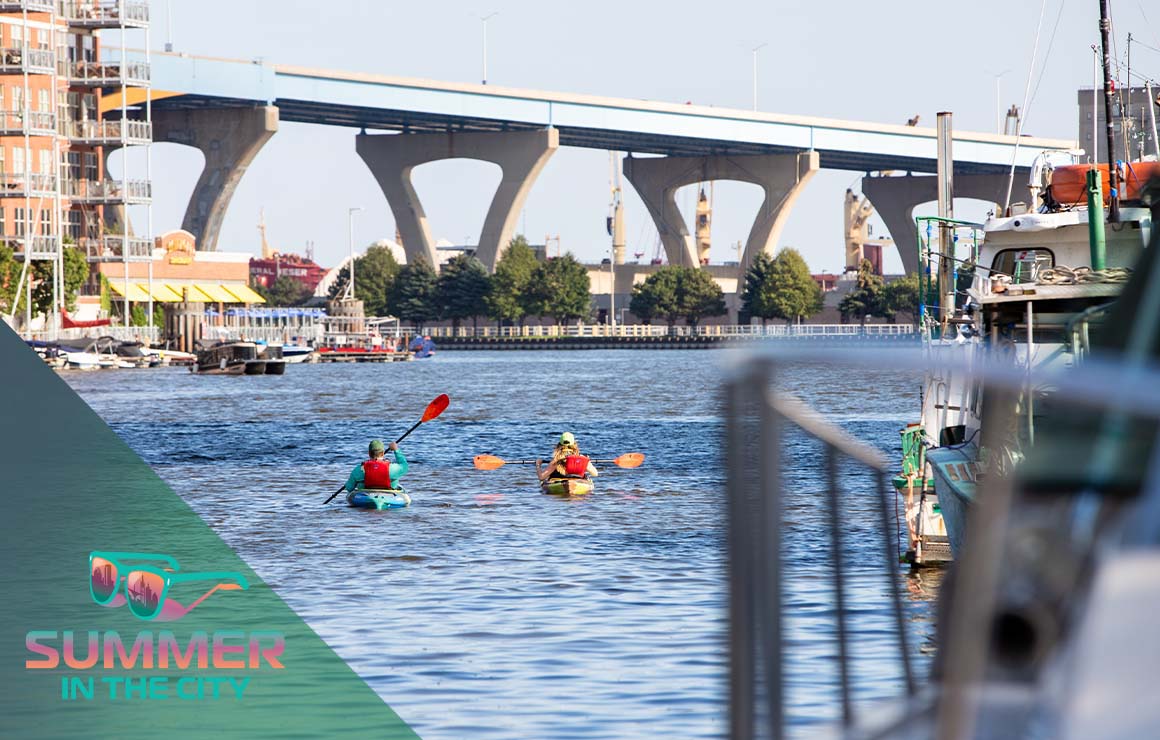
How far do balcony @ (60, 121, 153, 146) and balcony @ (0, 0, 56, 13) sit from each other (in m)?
6.94

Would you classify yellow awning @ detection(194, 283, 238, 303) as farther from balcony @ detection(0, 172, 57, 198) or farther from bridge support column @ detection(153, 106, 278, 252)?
balcony @ detection(0, 172, 57, 198)

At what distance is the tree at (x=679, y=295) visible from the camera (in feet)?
483

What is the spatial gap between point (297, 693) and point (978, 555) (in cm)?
1078

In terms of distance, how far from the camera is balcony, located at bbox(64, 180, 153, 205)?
325 ft

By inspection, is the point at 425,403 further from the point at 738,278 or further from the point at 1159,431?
the point at 738,278

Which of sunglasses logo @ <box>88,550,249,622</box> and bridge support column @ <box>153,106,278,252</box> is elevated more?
bridge support column @ <box>153,106,278,252</box>

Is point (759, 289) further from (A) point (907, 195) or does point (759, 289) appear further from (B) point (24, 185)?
(B) point (24, 185)

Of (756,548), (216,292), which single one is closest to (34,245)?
(216,292)

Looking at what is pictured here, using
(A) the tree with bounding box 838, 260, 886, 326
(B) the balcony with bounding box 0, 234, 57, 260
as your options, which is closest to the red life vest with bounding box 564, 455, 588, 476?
Answer: (B) the balcony with bounding box 0, 234, 57, 260

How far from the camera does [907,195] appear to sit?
5527 inches

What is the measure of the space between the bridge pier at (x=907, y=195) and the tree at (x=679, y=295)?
624 inches

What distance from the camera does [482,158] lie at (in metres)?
125

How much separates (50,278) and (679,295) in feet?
223
